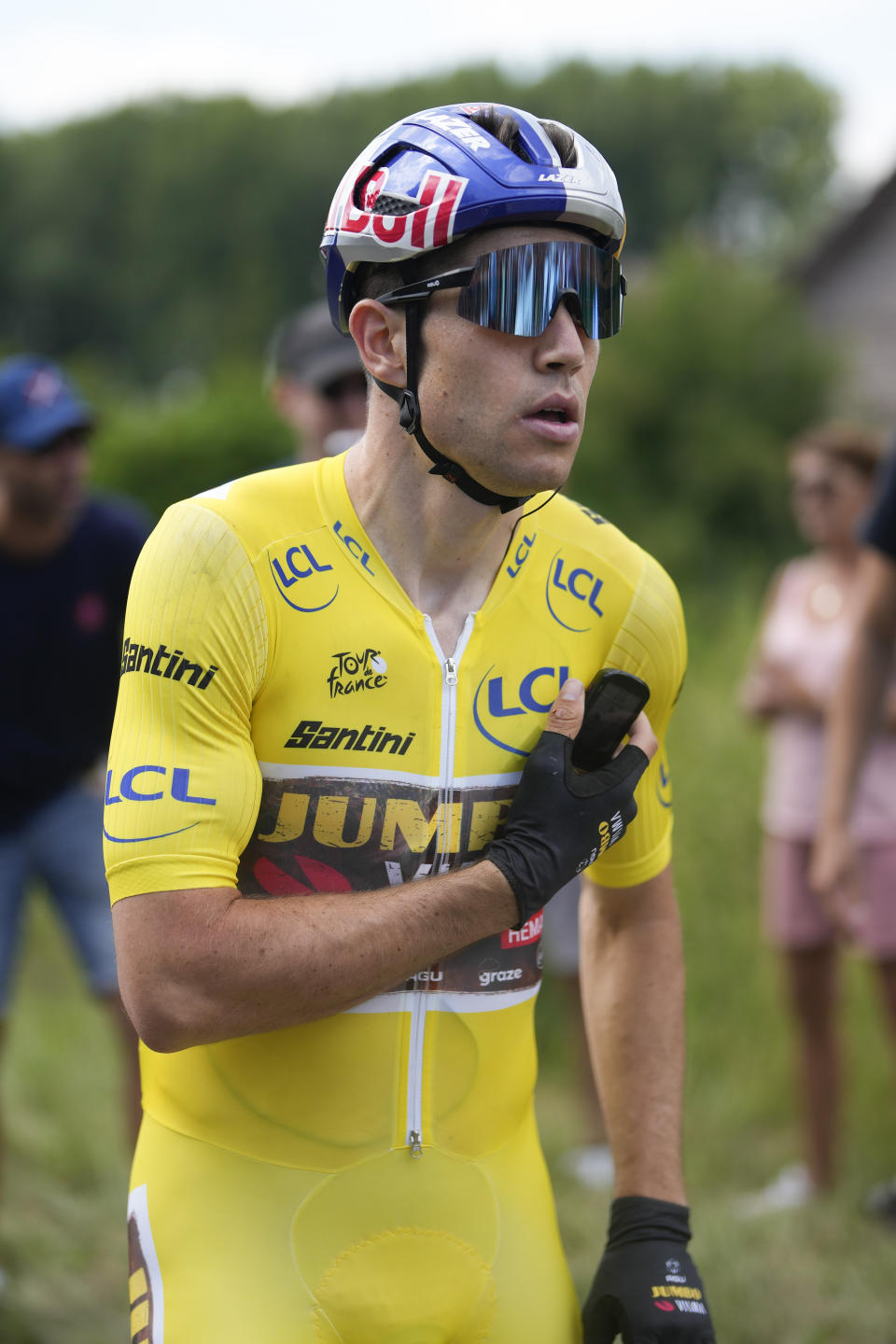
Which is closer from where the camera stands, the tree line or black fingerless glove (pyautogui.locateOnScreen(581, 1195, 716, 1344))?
black fingerless glove (pyautogui.locateOnScreen(581, 1195, 716, 1344))

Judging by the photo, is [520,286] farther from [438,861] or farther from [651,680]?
[438,861]

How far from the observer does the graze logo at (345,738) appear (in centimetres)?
208

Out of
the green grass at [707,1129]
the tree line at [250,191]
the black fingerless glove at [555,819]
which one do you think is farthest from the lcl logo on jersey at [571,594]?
the tree line at [250,191]

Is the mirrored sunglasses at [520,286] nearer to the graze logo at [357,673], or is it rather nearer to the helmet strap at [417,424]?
the helmet strap at [417,424]

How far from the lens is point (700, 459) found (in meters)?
24.5

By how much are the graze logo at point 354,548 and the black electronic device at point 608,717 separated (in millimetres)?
444

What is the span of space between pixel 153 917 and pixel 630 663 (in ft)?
3.17

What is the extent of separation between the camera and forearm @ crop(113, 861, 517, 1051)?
1.89 metres

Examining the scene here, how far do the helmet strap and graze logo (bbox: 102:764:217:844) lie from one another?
64cm

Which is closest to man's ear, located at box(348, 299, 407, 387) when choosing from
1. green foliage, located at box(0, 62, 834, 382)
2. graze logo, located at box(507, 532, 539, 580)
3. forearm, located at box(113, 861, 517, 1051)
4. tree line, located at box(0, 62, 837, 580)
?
graze logo, located at box(507, 532, 539, 580)

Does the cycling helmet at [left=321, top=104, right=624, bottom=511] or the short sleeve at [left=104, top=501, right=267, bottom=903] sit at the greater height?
the cycling helmet at [left=321, top=104, right=624, bottom=511]

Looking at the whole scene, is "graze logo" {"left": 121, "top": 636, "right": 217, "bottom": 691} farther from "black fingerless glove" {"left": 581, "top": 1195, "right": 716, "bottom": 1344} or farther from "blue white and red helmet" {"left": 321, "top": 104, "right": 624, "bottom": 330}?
"black fingerless glove" {"left": 581, "top": 1195, "right": 716, "bottom": 1344}

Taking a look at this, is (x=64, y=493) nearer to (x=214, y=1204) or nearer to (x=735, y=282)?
(x=214, y=1204)

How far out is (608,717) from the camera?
2229mm
